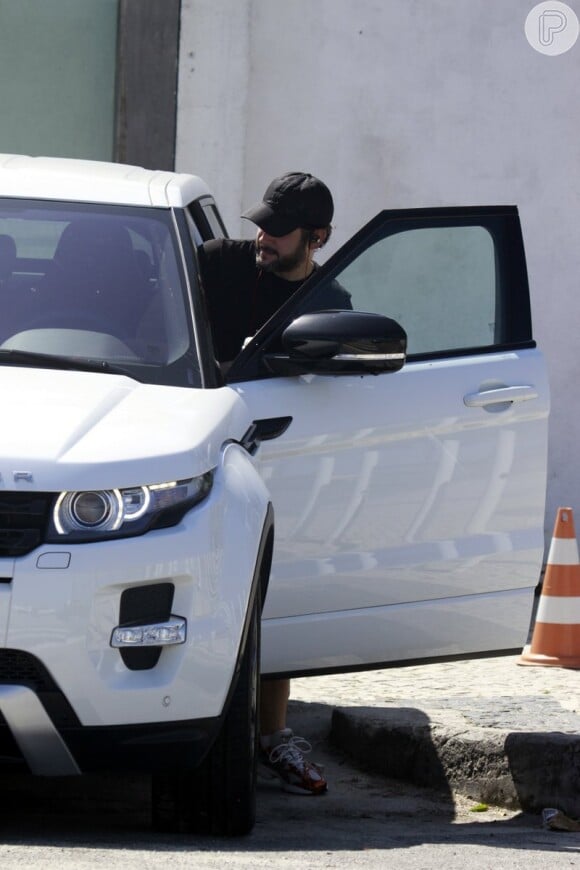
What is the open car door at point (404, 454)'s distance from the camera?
4488 mm

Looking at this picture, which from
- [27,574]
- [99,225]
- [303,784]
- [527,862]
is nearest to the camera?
[27,574]

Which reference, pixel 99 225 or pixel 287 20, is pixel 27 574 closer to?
pixel 99 225

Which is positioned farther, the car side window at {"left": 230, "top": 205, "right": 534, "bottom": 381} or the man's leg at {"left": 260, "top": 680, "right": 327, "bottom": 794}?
the man's leg at {"left": 260, "top": 680, "right": 327, "bottom": 794}

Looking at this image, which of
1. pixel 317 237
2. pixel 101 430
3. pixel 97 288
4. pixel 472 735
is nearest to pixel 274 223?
pixel 317 237

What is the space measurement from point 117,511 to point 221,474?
1.12ft

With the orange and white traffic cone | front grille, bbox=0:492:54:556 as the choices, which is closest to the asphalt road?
front grille, bbox=0:492:54:556

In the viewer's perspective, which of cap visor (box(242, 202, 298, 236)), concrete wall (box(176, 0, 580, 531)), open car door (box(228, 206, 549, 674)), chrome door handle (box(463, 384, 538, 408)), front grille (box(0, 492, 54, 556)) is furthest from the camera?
concrete wall (box(176, 0, 580, 531))

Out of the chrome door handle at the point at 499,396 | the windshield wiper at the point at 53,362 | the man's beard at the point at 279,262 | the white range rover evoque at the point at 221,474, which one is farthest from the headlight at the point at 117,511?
the man's beard at the point at 279,262

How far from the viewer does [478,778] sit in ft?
17.1

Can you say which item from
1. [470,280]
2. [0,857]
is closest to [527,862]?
[0,857]

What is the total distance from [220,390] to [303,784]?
1.52m

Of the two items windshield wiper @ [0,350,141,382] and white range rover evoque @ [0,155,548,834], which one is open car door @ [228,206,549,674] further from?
windshield wiper @ [0,350,141,382]

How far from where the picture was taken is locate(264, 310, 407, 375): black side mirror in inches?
168

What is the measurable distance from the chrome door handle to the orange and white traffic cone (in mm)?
2152
